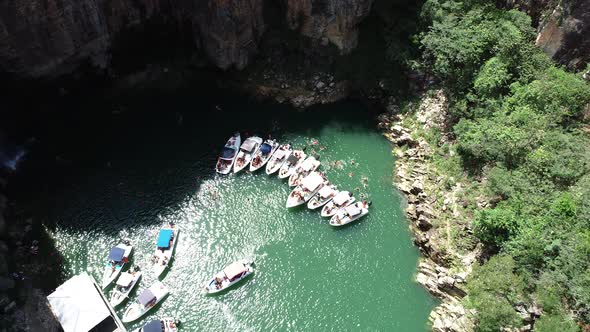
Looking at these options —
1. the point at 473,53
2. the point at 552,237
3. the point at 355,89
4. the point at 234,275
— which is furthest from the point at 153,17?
the point at 552,237

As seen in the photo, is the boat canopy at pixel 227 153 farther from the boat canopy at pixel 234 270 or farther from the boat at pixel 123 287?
the boat at pixel 123 287

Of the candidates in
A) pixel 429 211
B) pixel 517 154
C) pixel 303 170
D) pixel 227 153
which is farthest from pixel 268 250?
pixel 517 154

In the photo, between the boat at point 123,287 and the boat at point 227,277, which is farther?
the boat at point 227,277

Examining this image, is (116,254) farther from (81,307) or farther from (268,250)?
(268,250)

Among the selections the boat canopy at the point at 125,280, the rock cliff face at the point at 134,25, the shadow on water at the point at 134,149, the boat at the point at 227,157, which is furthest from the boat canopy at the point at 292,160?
the boat canopy at the point at 125,280

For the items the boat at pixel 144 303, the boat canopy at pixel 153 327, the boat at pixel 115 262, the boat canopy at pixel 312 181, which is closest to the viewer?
the boat canopy at pixel 153 327

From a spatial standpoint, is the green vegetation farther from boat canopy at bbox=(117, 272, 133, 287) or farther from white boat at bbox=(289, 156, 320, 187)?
boat canopy at bbox=(117, 272, 133, 287)

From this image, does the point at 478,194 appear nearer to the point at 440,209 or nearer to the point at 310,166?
the point at 440,209
